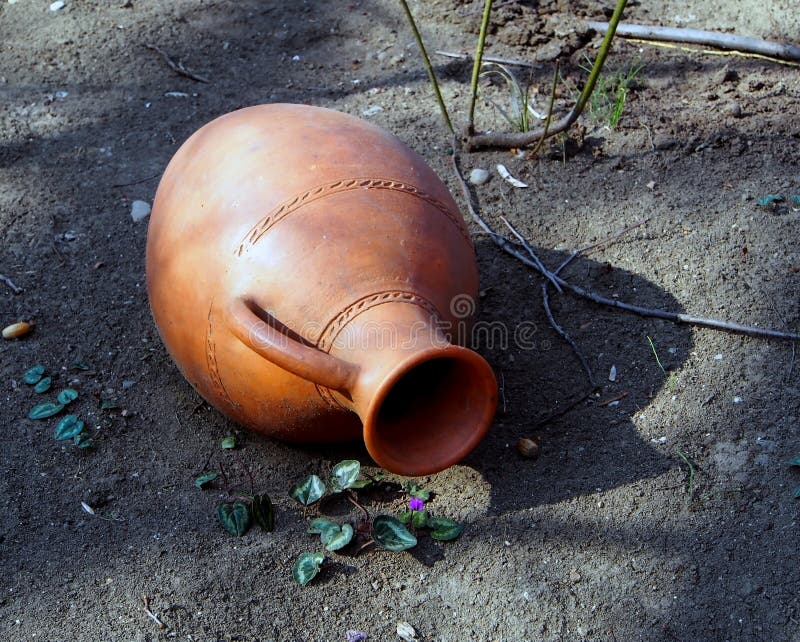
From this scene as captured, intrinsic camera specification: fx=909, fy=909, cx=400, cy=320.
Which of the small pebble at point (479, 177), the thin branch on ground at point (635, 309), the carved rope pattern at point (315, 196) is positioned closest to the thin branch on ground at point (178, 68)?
the small pebble at point (479, 177)

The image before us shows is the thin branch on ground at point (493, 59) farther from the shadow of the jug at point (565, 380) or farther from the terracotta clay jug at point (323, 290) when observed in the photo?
the terracotta clay jug at point (323, 290)

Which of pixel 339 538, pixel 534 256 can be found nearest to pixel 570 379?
pixel 534 256

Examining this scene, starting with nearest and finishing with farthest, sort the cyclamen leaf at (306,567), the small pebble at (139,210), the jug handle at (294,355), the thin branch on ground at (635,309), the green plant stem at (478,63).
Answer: the jug handle at (294,355) < the cyclamen leaf at (306,567) < the thin branch on ground at (635,309) < the green plant stem at (478,63) < the small pebble at (139,210)

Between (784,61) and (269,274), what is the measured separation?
9.50 feet

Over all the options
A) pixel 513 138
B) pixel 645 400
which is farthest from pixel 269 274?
pixel 513 138

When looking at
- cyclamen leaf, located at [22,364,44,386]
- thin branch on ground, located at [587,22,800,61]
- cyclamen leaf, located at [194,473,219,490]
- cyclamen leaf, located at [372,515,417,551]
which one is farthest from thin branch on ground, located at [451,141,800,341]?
cyclamen leaf, located at [22,364,44,386]

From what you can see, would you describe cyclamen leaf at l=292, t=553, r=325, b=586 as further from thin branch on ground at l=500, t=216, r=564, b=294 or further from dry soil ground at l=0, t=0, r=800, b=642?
thin branch on ground at l=500, t=216, r=564, b=294

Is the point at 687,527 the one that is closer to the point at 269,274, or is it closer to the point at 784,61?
the point at 269,274

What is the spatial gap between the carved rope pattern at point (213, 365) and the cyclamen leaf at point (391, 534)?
0.49m

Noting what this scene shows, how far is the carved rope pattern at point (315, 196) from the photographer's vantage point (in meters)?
2.25

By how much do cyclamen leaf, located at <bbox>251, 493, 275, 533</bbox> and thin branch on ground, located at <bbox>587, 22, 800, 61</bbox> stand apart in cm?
290

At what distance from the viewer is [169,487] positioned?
2514mm

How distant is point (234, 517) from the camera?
2.39 m

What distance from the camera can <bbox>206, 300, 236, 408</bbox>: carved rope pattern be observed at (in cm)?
229
